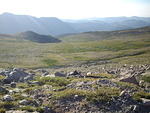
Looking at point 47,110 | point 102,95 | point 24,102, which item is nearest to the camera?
point 47,110

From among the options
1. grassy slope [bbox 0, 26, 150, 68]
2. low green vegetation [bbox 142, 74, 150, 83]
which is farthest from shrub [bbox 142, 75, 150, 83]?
grassy slope [bbox 0, 26, 150, 68]

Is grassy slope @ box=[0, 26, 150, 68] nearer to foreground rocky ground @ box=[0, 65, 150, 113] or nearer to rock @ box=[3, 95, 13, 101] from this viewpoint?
foreground rocky ground @ box=[0, 65, 150, 113]

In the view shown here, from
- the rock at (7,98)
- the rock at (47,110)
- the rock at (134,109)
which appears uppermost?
the rock at (7,98)

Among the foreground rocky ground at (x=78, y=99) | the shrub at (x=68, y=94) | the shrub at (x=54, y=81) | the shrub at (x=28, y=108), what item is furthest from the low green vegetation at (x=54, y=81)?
the shrub at (x=28, y=108)

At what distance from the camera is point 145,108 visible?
20.1 metres

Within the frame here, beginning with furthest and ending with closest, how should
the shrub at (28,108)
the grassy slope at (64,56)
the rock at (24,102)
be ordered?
the grassy slope at (64,56) → the rock at (24,102) → the shrub at (28,108)

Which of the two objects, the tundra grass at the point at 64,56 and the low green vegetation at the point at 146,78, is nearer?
the low green vegetation at the point at 146,78

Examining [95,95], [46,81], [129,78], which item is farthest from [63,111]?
[129,78]

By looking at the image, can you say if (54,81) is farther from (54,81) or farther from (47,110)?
(47,110)

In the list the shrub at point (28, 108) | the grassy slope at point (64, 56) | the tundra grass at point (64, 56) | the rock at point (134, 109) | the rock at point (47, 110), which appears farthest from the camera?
the grassy slope at point (64, 56)

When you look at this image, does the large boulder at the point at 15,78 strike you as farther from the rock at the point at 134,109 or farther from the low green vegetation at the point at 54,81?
the rock at the point at 134,109

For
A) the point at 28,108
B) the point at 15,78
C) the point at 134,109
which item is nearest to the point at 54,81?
the point at 15,78

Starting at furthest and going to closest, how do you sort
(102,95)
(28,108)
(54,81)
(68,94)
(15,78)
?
(15,78) < (54,81) < (68,94) < (102,95) < (28,108)

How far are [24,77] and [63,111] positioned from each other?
42.0 ft
